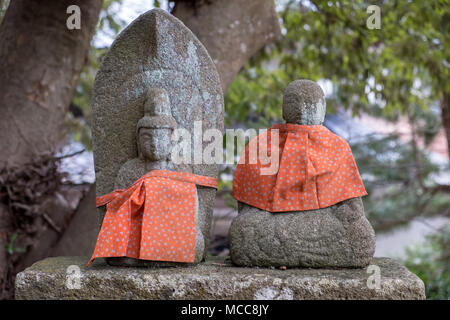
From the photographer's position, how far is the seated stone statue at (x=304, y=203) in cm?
200

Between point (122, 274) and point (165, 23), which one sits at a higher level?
point (165, 23)

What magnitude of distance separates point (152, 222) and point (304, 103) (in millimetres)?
871

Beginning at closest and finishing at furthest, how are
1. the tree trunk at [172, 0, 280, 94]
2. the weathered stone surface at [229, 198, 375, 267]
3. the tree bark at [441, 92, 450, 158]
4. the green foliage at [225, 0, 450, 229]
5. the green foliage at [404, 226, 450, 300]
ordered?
the weathered stone surface at [229, 198, 375, 267], the tree trunk at [172, 0, 280, 94], the green foliage at [404, 226, 450, 300], the green foliage at [225, 0, 450, 229], the tree bark at [441, 92, 450, 158]

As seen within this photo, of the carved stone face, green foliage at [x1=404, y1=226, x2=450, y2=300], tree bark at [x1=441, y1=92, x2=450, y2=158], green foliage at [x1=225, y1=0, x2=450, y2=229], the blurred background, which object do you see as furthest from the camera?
tree bark at [x1=441, y1=92, x2=450, y2=158]

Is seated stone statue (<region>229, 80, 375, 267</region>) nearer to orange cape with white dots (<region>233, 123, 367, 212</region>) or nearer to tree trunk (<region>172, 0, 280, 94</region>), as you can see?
orange cape with white dots (<region>233, 123, 367, 212</region>)

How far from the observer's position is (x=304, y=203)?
81.7 inches

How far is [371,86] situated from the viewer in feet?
13.6

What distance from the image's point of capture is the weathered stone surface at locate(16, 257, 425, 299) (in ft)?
5.97

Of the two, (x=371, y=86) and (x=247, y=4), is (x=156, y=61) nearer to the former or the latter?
(x=247, y=4)

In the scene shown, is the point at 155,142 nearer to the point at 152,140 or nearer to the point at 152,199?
the point at 152,140

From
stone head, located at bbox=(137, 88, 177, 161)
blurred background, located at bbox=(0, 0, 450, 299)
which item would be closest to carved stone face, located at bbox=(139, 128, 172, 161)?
stone head, located at bbox=(137, 88, 177, 161)
